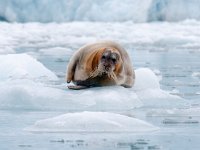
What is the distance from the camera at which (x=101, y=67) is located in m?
6.28

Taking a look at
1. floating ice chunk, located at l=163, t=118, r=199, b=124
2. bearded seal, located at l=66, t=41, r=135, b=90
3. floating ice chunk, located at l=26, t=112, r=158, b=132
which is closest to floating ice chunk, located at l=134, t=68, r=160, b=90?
bearded seal, located at l=66, t=41, r=135, b=90

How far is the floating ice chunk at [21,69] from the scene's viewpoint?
830 cm

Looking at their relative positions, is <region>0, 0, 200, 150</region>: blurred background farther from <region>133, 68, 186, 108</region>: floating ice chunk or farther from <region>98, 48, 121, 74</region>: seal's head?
<region>98, 48, 121, 74</region>: seal's head

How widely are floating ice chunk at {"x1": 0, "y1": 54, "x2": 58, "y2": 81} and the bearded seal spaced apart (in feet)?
4.98

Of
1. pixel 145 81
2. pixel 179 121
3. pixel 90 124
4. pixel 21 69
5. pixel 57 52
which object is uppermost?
pixel 90 124

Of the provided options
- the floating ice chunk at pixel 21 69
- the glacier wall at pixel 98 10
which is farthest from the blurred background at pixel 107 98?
the glacier wall at pixel 98 10

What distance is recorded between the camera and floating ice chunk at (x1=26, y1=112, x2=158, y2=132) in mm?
4672

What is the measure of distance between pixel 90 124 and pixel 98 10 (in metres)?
20.2

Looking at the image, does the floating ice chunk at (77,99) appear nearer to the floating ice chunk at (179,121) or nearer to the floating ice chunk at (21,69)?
the floating ice chunk at (179,121)

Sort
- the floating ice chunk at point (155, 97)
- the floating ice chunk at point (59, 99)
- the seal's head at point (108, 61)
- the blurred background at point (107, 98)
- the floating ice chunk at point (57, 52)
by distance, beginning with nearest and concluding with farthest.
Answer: the blurred background at point (107, 98), the floating ice chunk at point (59, 99), the floating ice chunk at point (155, 97), the seal's head at point (108, 61), the floating ice chunk at point (57, 52)

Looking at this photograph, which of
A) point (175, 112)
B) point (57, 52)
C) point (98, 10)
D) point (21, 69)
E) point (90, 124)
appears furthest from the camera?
point (98, 10)

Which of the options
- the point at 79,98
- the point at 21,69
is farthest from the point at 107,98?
the point at 21,69

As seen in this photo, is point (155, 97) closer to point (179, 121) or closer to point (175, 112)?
→ point (175, 112)

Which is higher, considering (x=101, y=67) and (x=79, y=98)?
(x=101, y=67)
